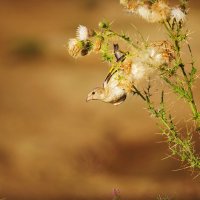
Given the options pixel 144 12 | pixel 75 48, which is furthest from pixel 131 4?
pixel 75 48

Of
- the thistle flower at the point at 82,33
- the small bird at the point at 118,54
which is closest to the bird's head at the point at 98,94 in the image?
the small bird at the point at 118,54

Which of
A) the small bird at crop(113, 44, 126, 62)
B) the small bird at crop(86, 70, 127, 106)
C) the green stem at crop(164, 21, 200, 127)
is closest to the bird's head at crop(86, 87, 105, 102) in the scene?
the small bird at crop(86, 70, 127, 106)

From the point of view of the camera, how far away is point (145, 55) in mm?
2379

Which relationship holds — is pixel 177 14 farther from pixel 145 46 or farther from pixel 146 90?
pixel 146 90

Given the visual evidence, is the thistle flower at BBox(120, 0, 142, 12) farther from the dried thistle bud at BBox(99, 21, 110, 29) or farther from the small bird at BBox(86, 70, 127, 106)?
the small bird at BBox(86, 70, 127, 106)

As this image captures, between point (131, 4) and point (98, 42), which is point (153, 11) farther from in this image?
point (98, 42)

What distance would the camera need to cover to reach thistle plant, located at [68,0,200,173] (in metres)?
2.39

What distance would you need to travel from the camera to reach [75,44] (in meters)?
2.42

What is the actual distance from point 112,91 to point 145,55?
0.25m

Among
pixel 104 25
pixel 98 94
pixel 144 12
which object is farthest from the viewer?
pixel 98 94

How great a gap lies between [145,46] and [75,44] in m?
Answer: 0.33

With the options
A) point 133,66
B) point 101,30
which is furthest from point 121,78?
point 101,30

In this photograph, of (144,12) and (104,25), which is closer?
(144,12)

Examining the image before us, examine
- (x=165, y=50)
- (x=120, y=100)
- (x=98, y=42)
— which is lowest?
(x=120, y=100)
